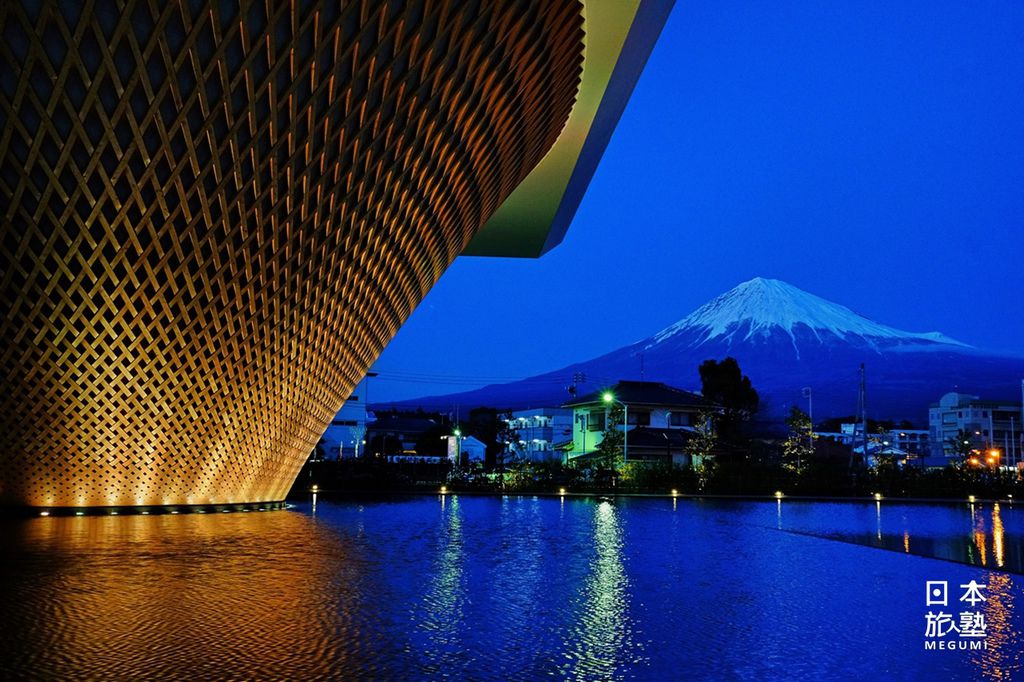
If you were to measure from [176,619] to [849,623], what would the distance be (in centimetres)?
471

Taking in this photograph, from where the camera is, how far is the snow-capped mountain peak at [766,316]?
150m

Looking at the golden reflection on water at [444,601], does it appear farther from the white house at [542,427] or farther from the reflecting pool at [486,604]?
the white house at [542,427]

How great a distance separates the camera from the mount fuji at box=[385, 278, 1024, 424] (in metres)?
143

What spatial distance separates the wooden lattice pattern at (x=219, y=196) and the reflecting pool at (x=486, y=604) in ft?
7.44

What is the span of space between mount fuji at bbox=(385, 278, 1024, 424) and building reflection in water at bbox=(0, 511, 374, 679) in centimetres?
12946

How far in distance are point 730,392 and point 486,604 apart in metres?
49.7

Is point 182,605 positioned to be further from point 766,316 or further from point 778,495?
point 766,316

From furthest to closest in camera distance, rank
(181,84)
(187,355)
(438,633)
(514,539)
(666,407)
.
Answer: (666,407), (187,355), (514,539), (181,84), (438,633)

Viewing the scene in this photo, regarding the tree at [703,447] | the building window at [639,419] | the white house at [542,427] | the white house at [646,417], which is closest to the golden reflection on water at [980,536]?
the tree at [703,447]

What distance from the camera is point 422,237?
1639cm

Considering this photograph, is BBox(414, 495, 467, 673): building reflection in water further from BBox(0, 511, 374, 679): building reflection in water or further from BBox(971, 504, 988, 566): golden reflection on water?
BBox(971, 504, 988, 566): golden reflection on water

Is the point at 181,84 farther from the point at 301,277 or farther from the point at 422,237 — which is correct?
the point at 422,237

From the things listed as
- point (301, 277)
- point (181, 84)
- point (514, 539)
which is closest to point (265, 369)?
point (301, 277)

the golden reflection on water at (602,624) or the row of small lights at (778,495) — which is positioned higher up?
the golden reflection on water at (602,624)
